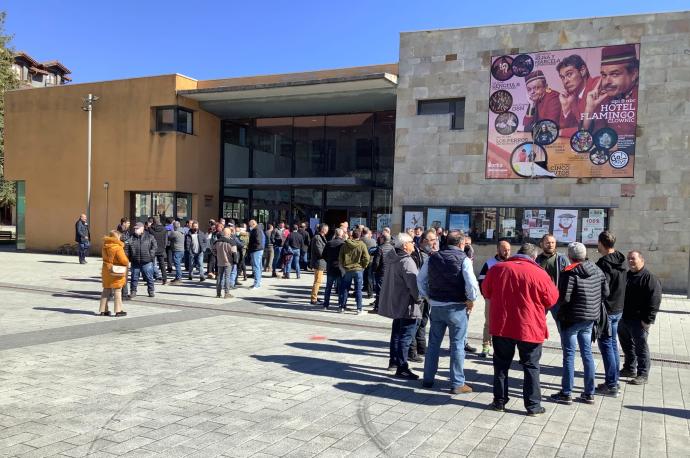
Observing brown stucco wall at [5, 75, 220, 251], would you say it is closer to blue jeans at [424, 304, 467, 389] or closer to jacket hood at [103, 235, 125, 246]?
jacket hood at [103, 235, 125, 246]

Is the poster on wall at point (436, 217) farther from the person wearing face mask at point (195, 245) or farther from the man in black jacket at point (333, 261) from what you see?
the person wearing face mask at point (195, 245)

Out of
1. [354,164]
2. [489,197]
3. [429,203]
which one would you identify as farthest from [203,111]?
[489,197]

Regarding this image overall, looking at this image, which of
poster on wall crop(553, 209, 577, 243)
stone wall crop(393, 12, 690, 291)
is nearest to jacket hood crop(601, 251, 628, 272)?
poster on wall crop(553, 209, 577, 243)

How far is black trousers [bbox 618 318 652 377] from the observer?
646 cm

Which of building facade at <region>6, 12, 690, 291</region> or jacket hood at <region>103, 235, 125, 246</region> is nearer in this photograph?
jacket hood at <region>103, 235, 125, 246</region>

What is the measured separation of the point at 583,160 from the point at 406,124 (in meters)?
5.68

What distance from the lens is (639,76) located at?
15.8 metres

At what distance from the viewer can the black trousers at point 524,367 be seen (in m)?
5.25

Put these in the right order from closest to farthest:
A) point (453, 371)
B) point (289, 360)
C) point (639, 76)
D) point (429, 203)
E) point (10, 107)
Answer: point (453, 371) → point (289, 360) → point (639, 76) → point (429, 203) → point (10, 107)

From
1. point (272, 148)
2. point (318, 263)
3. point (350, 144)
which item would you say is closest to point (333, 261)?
point (318, 263)

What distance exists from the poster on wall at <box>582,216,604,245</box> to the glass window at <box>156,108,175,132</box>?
51.7 feet

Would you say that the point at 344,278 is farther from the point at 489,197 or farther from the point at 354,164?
the point at 354,164

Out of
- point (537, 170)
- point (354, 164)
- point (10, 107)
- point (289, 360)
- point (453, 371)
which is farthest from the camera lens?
point (10, 107)

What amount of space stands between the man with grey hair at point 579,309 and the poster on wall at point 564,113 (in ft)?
38.1
